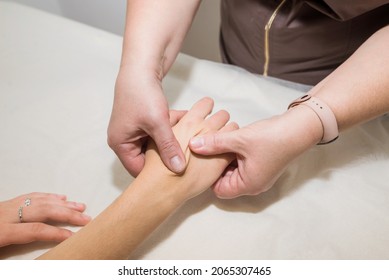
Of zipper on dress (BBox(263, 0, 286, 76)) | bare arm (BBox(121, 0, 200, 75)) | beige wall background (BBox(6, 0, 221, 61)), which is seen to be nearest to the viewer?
bare arm (BBox(121, 0, 200, 75))

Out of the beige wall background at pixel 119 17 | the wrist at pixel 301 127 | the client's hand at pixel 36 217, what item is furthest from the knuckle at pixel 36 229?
the beige wall background at pixel 119 17

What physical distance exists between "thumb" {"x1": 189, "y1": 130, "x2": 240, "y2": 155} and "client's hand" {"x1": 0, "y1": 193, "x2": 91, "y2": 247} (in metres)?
0.24

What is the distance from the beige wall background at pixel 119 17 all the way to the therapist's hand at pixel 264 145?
3.22 ft

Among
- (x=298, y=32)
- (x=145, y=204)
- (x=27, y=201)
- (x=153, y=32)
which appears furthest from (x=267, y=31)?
(x=27, y=201)

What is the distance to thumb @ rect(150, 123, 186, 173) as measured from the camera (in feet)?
2.05

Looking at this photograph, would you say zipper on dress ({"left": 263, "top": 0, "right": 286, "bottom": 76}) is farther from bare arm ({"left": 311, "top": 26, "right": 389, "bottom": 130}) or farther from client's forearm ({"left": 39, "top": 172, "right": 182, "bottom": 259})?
client's forearm ({"left": 39, "top": 172, "right": 182, "bottom": 259})

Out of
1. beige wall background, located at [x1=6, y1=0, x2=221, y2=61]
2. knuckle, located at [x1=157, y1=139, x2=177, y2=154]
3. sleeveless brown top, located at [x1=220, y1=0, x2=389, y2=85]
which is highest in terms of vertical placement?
beige wall background, located at [x1=6, y1=0, x2=221, y2=61]

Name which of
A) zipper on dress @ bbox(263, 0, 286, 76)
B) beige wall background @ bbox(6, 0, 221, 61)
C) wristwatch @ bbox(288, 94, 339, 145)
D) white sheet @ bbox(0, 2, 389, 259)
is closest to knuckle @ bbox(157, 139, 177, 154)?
white sheet @ bbox(0, 2, 389, 259)

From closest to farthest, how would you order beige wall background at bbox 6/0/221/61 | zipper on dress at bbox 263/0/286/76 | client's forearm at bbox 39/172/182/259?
client's forearm at bbox 39/172/182/259 → zipper on dress at bbox 263/0/286/76 → beige wall background at bbox 6/0/221/61

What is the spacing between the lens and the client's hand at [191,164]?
0.63 m

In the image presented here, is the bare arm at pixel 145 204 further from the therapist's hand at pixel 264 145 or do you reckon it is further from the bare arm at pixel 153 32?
the bare arm at pixel 153 32

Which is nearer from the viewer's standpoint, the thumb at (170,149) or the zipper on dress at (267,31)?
the thumb at (170,149)

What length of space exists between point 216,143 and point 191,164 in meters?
0.06

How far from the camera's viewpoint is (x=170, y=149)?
0.62 metres
